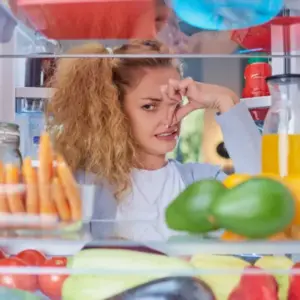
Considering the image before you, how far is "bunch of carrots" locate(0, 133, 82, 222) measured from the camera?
825 mm

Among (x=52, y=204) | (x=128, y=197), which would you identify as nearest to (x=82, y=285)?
(x=52, y=204)

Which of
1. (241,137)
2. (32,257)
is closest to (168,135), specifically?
(241,137)

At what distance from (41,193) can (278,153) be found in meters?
0.38

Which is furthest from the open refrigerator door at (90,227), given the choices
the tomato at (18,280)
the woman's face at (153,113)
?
the woman's face at (153,113)

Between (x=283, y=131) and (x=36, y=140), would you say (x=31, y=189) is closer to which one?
(x=36, y=140)

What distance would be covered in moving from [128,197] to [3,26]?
45cm

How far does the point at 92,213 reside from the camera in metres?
1.04

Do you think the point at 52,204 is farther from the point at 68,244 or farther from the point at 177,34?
the point at 177,34

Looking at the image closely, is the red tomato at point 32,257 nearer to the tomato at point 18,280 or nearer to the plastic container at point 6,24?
the tomato at point 18,280

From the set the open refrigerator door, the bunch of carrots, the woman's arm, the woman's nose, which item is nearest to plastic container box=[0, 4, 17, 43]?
the open refrigerator door

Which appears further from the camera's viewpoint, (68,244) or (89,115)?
(89,115)

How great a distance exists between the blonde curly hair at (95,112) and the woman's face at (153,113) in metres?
0.02

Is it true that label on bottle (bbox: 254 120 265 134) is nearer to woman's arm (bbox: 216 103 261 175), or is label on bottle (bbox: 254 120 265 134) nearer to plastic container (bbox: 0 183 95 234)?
woman's arm (bbox: 216 103 261 175)

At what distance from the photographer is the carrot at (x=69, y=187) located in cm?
87
